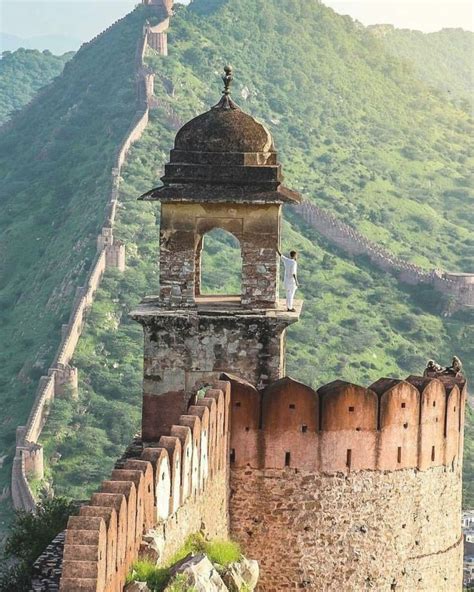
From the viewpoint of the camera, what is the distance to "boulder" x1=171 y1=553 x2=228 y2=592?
1516 cm

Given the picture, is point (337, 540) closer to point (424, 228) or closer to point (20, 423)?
point (20, 423)

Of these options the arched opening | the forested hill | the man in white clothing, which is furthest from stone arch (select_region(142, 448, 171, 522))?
the forested hill

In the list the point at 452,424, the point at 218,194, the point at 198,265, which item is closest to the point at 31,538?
the point at 198,265

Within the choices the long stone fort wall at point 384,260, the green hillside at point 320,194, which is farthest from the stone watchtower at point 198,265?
the long stone fort wall at point 384,260

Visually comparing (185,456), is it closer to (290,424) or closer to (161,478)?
(161,478)

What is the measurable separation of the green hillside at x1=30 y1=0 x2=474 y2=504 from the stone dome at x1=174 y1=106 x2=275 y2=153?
46625mm

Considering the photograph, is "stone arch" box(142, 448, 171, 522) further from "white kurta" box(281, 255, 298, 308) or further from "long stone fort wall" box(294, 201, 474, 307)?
"long stone fort wall" box(294, 201, 474, 307)

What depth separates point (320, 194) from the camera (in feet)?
367

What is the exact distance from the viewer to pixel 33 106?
13475cm

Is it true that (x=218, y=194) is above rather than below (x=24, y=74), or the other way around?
below

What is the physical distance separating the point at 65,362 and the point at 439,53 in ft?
371

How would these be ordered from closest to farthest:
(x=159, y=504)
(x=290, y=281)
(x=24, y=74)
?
(x=159, y=504), (x=290, y=281), (x=24, y=74)

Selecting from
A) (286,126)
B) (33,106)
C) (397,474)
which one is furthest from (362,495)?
(33,106)

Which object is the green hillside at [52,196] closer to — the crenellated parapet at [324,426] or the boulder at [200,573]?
the crenellated parapet at [324,426]
